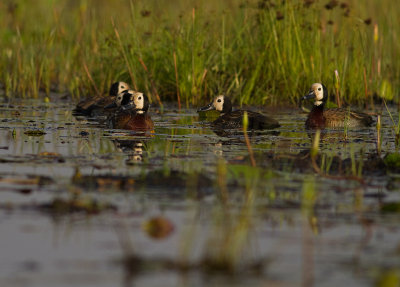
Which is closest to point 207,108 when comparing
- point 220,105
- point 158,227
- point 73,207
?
point 220,105

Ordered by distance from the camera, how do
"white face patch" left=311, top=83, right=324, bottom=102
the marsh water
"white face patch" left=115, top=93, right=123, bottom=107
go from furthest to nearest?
"white face patch" left=115, top=93, right=123, bottom=107 < "white face patch" left=311, top=83, right=324, bottom=102 < the marsh water

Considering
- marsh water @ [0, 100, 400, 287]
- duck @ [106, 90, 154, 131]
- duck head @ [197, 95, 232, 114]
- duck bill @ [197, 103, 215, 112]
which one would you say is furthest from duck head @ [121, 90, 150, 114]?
marsh water @ [0, 100, 400, 287]

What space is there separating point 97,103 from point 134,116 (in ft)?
7.74

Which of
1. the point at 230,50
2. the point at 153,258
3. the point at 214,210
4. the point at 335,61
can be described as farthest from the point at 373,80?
the point at 153,258

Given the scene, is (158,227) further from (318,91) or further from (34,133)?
(318,91)

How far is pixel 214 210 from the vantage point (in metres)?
5.23

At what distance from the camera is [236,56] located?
13773mm

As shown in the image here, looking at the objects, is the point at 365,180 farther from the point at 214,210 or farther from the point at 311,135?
the point at 311,135

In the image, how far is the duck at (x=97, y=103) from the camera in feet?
42.9

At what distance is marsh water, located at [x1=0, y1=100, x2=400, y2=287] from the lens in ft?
13.3

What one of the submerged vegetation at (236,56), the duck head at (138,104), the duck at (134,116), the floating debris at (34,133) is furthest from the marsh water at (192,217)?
the submerged vegetation at (236,56)

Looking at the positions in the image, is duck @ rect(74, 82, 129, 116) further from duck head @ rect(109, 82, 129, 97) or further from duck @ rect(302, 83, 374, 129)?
duck @ rect(302, 83, 374, 129)

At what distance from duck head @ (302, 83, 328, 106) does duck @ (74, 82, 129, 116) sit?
10.3 feet

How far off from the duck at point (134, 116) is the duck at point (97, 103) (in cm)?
Answer: 82
